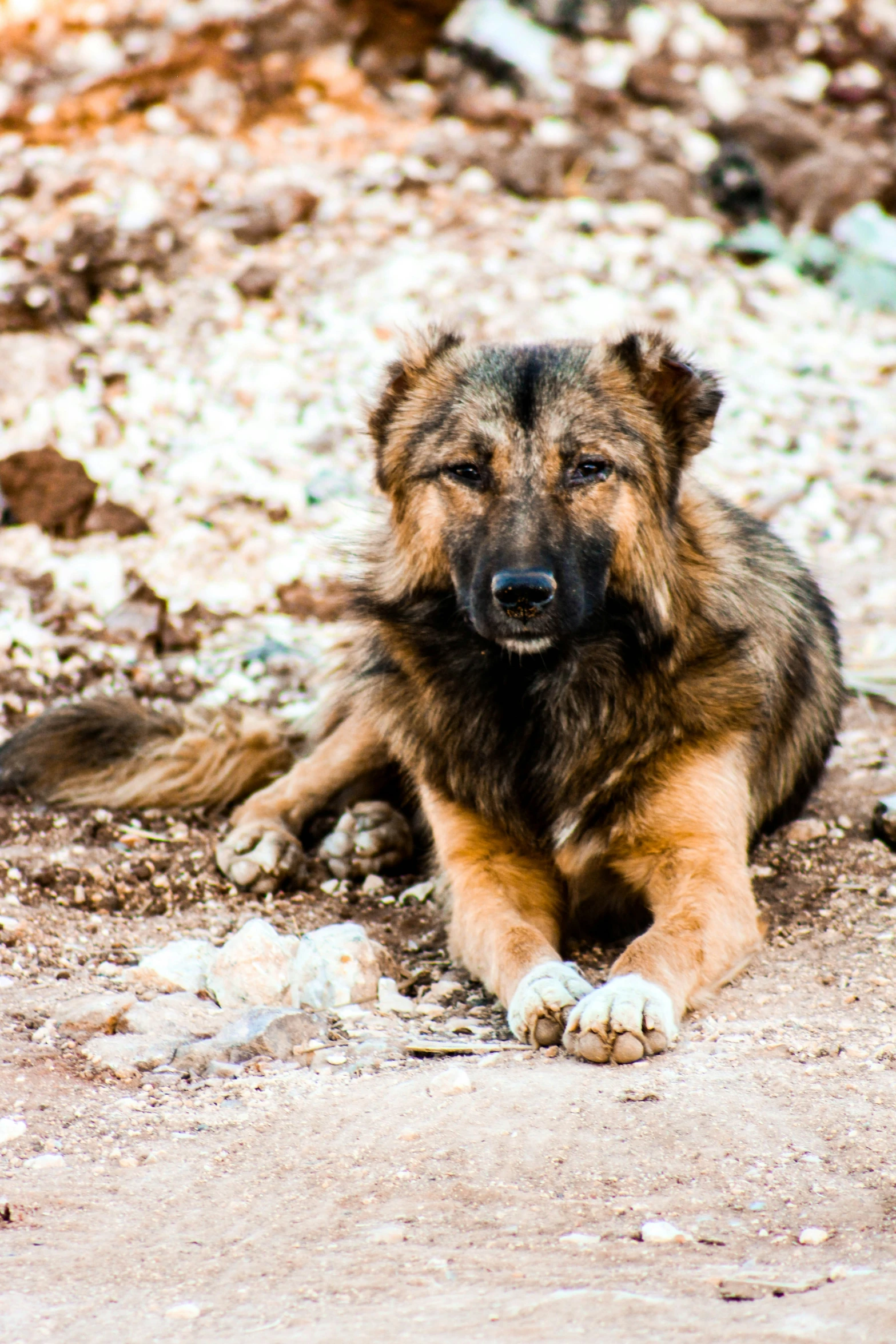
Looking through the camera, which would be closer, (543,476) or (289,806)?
(543,476)

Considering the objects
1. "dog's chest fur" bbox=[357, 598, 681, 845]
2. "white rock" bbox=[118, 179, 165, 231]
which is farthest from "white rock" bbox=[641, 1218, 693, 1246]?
"white rock" bbox=[118, 179, 165, 231]

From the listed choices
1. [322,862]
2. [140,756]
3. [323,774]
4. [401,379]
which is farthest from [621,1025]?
[140,756]

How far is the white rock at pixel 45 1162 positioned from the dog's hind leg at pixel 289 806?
70.3 inches

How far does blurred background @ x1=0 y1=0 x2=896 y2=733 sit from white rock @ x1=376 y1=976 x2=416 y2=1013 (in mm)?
1959

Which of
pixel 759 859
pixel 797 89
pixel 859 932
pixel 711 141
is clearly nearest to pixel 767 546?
pixel 759 859

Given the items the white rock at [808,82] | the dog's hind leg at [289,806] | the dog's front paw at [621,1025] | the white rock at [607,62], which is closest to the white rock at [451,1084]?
the dog's front paw at [621,1025]

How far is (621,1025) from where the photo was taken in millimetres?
2840

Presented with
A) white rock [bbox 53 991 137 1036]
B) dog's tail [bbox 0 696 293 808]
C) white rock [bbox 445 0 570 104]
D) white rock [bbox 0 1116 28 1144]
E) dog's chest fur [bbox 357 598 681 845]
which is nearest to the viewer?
white rock [bbox 0 1116 28 1144]

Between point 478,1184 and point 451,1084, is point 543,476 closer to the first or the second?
point 451,1084

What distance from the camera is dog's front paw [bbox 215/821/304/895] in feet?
14.0

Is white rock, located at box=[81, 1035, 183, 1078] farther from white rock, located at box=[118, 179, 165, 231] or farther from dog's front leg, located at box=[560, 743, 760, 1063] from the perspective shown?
white rock, located at box=[118, 179, 165, 231]

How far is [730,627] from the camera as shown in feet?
12.5

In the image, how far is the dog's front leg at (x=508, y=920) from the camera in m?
3.03

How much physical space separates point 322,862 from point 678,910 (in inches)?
61.0
